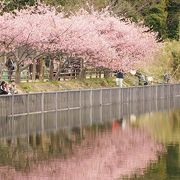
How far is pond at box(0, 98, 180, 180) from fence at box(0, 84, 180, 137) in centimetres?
6

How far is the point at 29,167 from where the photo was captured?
26.5 m

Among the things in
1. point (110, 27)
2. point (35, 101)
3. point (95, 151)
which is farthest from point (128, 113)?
point (95, 151)

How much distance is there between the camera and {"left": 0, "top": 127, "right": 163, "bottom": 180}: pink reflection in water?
2484cm

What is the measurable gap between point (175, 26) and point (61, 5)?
3356 centimetres

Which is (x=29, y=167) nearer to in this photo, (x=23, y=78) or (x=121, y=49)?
(x=23, y=78)

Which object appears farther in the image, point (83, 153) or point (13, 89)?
point (13, 89)

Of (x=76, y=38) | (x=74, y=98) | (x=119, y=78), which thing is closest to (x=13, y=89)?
(x=74, y=98)

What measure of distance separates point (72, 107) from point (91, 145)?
18.5 meters

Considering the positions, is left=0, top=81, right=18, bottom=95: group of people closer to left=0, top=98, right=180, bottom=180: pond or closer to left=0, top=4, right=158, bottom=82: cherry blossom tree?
left=0, top=98, right=180, bottom=180: pond

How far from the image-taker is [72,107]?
51469 millimetres

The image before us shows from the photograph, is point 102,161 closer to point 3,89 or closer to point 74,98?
point 3,89

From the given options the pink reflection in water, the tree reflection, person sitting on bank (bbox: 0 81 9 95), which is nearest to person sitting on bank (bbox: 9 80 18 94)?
person sitting on bank (bbox: 0 81 9 95)

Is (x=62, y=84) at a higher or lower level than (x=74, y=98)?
higher

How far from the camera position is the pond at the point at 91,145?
1005 inches
